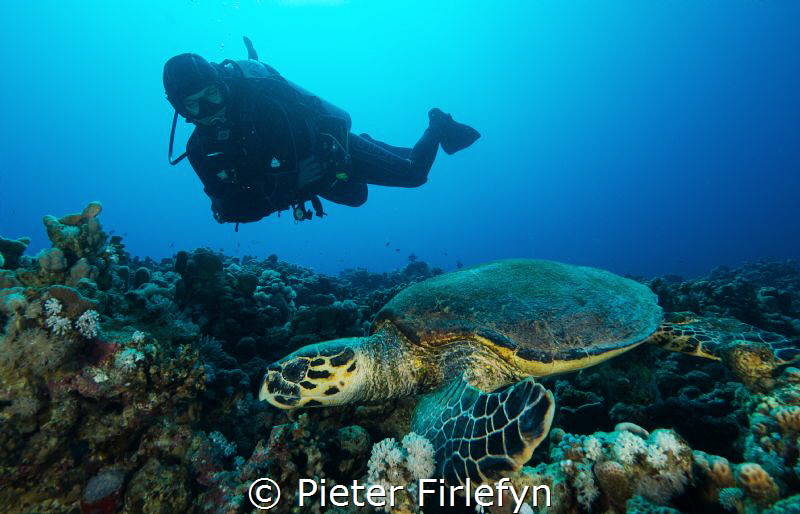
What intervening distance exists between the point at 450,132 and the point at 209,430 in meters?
8.98

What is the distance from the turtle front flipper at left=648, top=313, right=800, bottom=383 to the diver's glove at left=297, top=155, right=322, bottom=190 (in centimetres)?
545

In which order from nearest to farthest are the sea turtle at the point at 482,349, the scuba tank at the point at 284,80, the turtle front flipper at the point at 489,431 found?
the turtle front flipper at the point at 489,431 → the sea turtle at the point at 482,349 → the scuba tank at the point at 284,80

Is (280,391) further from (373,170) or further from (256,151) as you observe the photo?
(373,170)

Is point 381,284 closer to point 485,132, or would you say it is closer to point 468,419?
point 468,419

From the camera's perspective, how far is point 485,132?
12669 cm

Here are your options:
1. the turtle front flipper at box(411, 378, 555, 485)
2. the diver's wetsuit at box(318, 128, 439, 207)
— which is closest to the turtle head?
the turtle front flipper at box(411, 378, 555, 485)

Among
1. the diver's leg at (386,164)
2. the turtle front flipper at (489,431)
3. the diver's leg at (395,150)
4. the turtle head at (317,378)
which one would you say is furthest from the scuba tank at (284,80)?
the turtle front flipper at (489,431)

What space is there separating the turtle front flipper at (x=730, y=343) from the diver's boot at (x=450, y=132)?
23.2 feet

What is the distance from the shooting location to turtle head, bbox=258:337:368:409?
2570 millimetres

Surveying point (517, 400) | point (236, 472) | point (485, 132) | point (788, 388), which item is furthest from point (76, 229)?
point (485, 132)

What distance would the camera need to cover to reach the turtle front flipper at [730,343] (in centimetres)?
222
